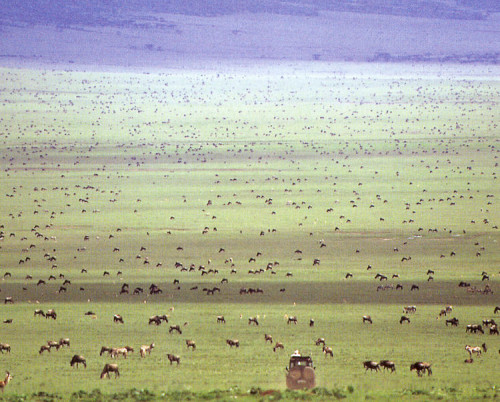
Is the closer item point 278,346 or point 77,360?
point 77,360

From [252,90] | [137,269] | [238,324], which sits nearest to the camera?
[238,324]

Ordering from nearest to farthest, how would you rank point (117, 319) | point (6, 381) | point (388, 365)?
1. point (6, 381)
2. point (388, 365)
3. point (117, 319)

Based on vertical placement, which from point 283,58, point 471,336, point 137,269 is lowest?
point 471,336

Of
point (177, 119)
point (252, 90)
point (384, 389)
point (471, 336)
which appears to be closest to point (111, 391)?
point (384, 389)

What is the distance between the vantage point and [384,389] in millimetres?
16859

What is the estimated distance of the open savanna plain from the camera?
18.9 m

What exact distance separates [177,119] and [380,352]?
53.9 m

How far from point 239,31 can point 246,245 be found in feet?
298

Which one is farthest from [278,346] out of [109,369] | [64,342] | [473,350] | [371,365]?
[64,342]

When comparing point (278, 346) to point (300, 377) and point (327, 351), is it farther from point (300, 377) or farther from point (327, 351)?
point (300, 377)

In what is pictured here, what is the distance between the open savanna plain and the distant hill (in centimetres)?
3465

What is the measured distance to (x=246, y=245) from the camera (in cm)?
3300

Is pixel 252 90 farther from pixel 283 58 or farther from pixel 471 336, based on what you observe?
pixel 471 336

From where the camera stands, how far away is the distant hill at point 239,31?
369 ft
